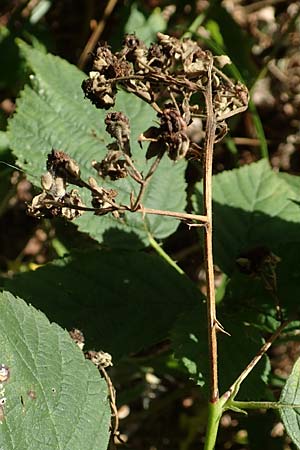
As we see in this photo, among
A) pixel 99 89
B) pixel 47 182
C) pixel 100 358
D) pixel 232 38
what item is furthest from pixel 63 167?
pixel 232 38

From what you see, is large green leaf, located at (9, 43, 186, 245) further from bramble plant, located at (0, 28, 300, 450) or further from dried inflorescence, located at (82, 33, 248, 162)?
dried inflorescence, located at (82, 33, 248, 162)

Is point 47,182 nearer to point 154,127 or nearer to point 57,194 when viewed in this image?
point 57,194

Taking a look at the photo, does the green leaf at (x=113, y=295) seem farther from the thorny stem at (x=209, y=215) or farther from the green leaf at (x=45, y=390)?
the thorny stem at (x=209, y=215)

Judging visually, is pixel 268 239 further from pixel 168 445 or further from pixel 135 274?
pixel 168 445

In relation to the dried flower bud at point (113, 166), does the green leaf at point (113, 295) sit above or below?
below

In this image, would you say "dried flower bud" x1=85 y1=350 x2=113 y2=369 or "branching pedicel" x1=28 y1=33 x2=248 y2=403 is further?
"dried flower bud" x1=85 y1=350 x2=113 y2=369

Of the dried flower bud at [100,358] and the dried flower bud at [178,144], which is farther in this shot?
the dried flower bud at [100,358]

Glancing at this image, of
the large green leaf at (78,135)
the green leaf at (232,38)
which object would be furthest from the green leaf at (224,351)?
the green leaf at (232,38)

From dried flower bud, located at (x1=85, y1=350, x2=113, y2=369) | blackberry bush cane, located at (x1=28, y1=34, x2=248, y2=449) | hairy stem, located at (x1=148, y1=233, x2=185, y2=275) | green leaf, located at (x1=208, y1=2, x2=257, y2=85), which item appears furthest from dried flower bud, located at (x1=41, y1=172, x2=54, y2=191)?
green leaf, located at (x1=208, y1=2, x2=257, y2=85)
